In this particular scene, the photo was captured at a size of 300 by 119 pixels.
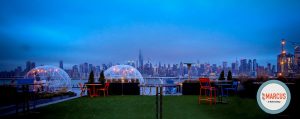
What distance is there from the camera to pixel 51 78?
14430mm

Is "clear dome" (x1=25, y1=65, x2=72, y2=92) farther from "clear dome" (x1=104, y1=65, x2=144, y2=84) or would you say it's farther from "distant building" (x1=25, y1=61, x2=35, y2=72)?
"distant building" (x1=25, y1=61, x2=35, y2=72)

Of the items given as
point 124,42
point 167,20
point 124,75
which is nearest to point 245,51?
point 167,20

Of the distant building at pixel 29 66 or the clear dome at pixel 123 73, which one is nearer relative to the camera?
the clear dome at pixel 123 73

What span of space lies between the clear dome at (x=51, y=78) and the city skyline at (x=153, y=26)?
4.74 ft

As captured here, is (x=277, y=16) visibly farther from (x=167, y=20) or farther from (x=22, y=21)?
(x=22, y=21)

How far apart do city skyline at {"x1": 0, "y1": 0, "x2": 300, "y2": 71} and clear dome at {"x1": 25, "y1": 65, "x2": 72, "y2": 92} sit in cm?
144

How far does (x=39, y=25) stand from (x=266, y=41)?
1616cm

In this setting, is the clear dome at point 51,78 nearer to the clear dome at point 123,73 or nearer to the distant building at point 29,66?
the clear dome at point 123,73

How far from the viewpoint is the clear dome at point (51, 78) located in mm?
13984

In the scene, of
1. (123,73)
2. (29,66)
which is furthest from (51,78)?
(29,66)

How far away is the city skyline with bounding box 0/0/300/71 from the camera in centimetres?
1681

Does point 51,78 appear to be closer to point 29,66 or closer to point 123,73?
point 123,73

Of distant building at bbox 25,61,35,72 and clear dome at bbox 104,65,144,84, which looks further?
distant building at bbox 25,61,35,72

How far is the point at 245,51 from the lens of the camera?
24562 millimetres
